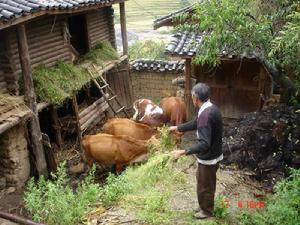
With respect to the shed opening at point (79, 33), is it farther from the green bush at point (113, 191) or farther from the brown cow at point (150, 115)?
the green bush at point (113, 191)

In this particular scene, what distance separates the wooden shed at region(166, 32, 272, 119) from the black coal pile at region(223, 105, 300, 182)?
185 centimetres

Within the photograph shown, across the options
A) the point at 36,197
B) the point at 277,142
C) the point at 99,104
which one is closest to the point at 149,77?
the point at 99,104

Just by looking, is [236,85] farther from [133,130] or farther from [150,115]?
[133,130]

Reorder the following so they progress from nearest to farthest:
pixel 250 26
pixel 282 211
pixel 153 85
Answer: pixel 282 211 < pixel 250 26 < pixel 153 85

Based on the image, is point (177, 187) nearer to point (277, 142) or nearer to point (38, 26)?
point (277, 142)

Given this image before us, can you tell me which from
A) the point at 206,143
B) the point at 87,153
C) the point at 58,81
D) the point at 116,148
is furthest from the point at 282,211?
the point at 58,81

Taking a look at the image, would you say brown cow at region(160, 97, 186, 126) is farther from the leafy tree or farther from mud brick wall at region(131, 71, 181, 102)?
mud brick wall at region(131, 71, 181, 102)

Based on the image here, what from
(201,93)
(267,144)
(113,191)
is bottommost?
(113,191)

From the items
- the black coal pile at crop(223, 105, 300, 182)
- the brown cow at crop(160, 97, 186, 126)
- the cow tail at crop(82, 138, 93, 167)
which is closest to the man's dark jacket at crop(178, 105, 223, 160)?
the black coal pile at crop(223, 105, 300, 182)

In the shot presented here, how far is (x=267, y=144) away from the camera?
8.92 metres

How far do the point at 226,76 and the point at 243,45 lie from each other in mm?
4476

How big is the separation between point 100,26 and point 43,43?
4.30m

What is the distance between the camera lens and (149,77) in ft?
64.0

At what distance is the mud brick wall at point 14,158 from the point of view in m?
9.95
